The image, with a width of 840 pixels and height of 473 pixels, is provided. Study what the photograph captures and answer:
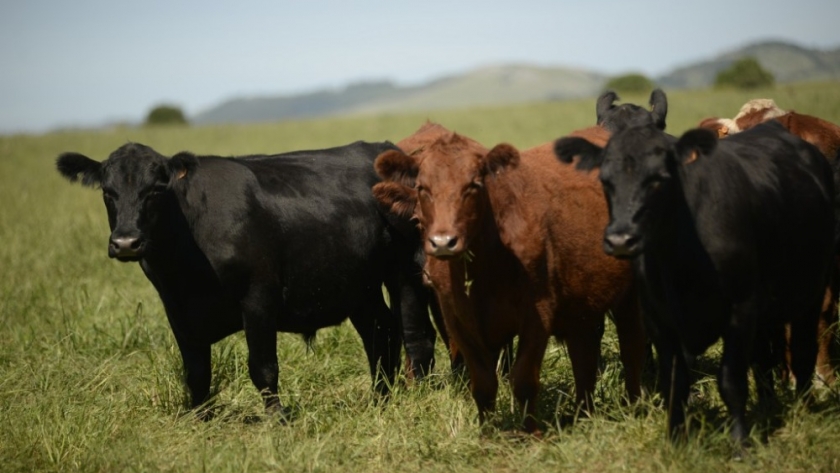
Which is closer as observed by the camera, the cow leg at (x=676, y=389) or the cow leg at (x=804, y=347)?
the cow leg at (x=676, y=389)

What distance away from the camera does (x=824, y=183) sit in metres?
6.35

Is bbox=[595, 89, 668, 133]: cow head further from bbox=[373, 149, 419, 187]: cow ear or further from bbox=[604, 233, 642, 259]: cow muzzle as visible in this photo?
bbox=[604, 233, 642, 259]: cow muzzle

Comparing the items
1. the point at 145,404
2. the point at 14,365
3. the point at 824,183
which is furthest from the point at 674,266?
the point at 14,365

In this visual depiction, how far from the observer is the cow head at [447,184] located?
5418mm

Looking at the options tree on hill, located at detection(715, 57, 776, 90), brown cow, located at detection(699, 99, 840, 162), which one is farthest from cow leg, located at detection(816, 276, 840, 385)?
tree on hill, located at detection(715, 57, 776, 90)

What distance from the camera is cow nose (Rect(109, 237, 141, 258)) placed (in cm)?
614

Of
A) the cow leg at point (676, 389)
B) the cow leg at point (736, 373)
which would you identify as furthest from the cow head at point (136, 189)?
the cow leg at point (736, 373)

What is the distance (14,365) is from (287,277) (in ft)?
9.75

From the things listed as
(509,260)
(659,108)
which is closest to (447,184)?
(509,260)

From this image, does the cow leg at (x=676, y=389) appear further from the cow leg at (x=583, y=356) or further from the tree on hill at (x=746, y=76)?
the tree on hill at (x=746, y=76)

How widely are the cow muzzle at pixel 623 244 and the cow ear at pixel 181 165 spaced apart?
314 centimetres

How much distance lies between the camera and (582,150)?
5418mm

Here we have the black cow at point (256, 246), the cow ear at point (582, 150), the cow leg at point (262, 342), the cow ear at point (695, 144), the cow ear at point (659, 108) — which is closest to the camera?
the cow ear at point (695, 144)

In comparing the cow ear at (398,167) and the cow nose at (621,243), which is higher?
the cow ear at (398,167)
